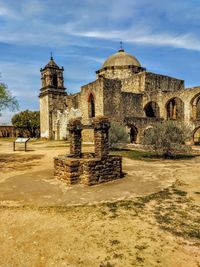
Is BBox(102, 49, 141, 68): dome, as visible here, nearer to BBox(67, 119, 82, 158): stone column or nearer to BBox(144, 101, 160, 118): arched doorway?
BBox(144, 101, 160, 118): arched doorway

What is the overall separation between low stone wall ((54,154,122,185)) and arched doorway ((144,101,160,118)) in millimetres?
19617

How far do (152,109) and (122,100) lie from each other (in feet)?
16.8

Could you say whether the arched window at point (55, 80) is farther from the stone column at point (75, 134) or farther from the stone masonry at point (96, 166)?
the stone masonry at point (96, 166)

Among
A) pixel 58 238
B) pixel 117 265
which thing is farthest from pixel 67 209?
pixel 117 265

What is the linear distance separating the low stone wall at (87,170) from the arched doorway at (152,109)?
19.6 meters

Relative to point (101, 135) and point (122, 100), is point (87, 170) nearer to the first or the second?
point (101, 135)

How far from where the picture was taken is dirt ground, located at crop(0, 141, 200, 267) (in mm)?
3410

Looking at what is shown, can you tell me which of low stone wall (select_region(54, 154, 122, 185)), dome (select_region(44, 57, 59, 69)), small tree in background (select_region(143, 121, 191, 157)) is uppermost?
dome (select_region(44, 57, 59, 69))

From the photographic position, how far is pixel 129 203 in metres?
5.65

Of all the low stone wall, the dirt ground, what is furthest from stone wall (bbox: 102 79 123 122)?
the dirt ground

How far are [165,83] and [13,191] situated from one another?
86.0ft

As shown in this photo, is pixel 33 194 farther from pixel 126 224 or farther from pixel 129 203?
pixel 126 224

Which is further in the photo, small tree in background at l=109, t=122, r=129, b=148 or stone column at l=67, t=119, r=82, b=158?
small tree in background at l=109, t=122, r=129, b=148

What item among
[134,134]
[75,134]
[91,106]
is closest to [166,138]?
[75,134]
